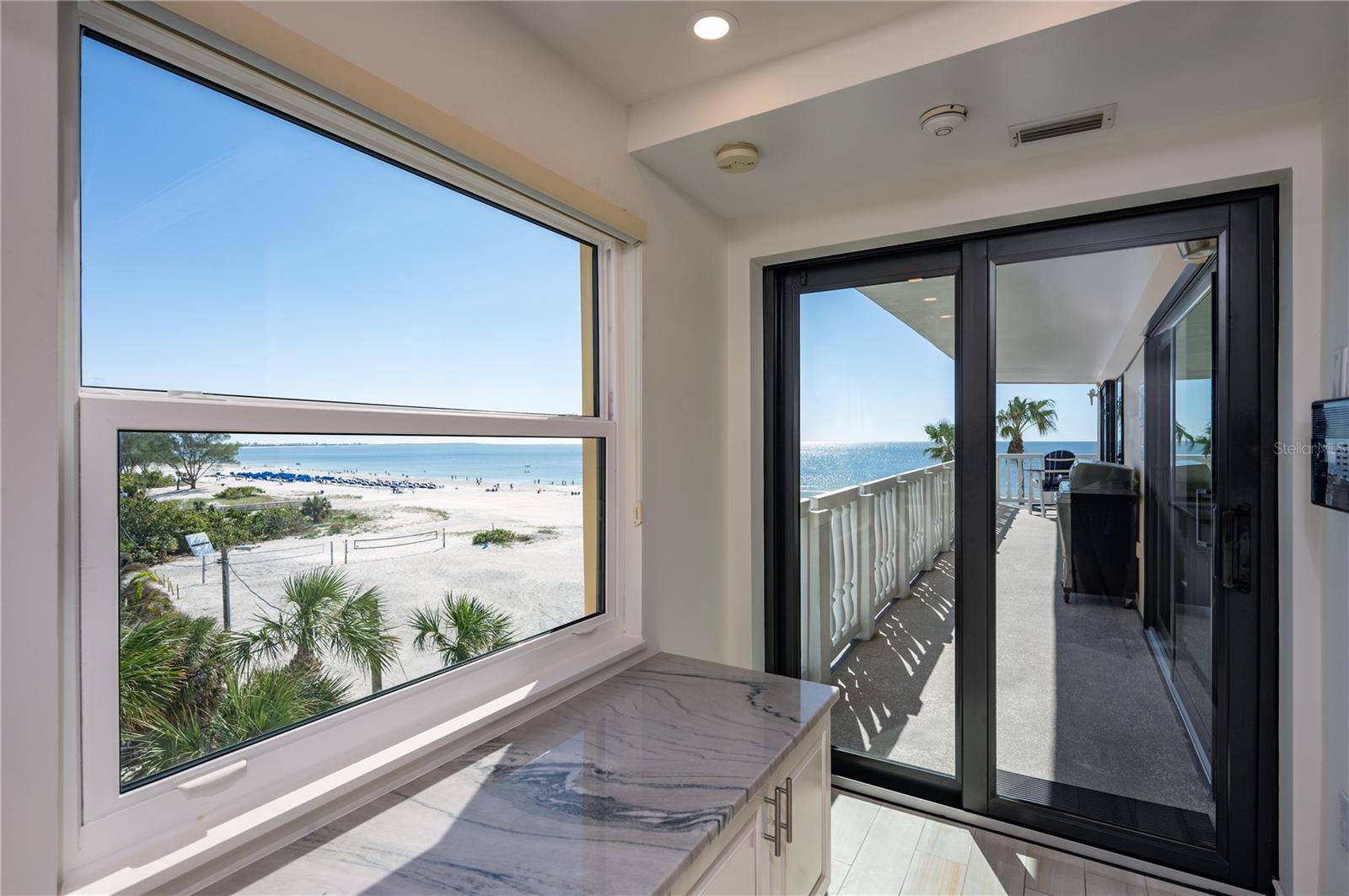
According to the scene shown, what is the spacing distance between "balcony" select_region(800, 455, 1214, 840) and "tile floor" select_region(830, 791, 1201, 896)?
7.7 inches

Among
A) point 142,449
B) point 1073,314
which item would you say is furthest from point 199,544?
point 1073,314

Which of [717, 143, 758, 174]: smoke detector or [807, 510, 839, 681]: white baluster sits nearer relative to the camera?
[717, 143, 758, 174]: smoke detector

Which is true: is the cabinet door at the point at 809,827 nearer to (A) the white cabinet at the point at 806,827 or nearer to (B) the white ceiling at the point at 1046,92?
(A) the white cabinet at the point at 806,827

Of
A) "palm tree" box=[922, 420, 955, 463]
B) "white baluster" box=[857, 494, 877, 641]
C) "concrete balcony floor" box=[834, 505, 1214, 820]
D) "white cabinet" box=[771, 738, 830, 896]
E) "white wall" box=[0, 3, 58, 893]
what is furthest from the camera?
"white baluster" box=[857, 494, 877, 641]

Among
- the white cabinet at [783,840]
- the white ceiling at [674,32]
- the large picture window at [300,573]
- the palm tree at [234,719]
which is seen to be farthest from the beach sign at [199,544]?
the white ceiling at [674,32]

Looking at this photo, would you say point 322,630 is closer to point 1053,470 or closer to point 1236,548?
point 1053,470

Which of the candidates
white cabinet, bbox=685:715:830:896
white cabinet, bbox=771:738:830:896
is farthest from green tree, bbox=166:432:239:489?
white cabinet, bbox=771:738:830:896

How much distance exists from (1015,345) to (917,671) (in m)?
1.26

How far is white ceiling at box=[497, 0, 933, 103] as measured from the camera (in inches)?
63.1

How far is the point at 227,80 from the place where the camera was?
116 centimetres

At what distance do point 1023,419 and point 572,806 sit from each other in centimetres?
192

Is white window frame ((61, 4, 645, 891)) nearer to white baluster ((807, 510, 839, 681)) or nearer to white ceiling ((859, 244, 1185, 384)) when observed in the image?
white baluster ((807, 510, 839, 681))

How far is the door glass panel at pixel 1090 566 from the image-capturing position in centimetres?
207

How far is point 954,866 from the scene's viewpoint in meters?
2.11
